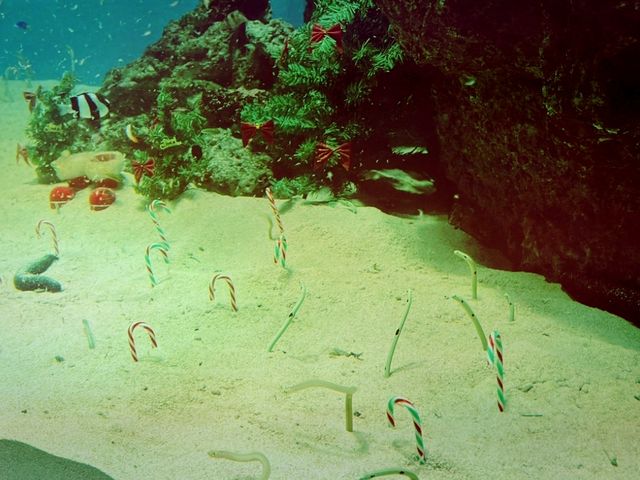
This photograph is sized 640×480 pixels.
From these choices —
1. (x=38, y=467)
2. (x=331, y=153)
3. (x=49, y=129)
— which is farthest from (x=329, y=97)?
(x=38, y=467)

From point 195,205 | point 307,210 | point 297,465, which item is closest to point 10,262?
point 195,205

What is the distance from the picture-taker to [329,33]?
234 inches

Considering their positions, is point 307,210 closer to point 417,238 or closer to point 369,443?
point 417,238

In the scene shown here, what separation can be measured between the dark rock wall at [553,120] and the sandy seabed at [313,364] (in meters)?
0.40

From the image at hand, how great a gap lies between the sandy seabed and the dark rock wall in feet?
1.30

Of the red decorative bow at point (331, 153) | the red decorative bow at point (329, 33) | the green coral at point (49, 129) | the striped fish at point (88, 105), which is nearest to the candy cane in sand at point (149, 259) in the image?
the red decorative bow at point (331, 153)

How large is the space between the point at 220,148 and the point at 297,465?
202 inches

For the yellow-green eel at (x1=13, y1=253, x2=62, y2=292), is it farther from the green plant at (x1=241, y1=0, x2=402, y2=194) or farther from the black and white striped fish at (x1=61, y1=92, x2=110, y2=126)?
the green plant at (x1=241, y1=0, x2=402, y2=194)

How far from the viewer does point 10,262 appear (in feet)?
16.9

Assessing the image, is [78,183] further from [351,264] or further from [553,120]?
[553,120]

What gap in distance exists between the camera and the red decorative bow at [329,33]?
19.5 ft

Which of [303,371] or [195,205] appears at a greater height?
[195,205]

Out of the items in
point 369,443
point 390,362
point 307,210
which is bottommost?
point 369,443

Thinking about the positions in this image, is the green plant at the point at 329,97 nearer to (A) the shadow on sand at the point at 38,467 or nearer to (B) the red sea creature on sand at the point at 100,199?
(B) the red sea creature on sand at the point at 100,199
